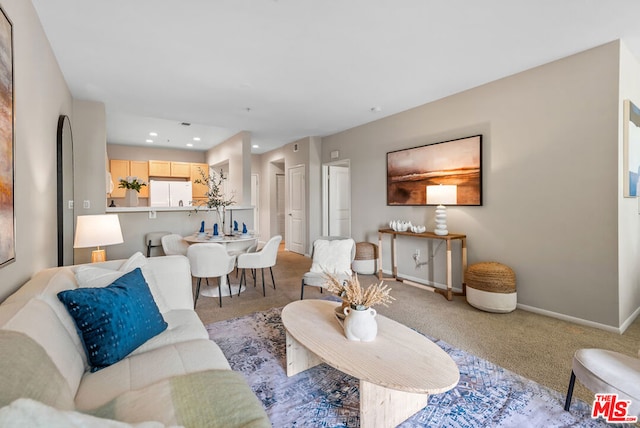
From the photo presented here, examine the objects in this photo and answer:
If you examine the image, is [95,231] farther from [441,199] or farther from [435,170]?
[435,170]

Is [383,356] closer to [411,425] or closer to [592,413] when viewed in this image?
[411,425]

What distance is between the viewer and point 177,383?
1.20m

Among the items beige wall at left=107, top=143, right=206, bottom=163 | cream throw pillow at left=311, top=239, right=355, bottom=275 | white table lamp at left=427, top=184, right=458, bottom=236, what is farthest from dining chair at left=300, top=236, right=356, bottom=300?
beige wall at left=107, top=143, right=206, bottom=163

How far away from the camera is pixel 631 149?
8.83ft

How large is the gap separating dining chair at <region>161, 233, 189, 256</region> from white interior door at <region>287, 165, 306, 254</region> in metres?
2.79

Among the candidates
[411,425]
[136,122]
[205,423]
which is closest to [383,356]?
[411,425]

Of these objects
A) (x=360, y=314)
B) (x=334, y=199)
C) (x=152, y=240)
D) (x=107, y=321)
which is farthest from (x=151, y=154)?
(x=360, y=314)

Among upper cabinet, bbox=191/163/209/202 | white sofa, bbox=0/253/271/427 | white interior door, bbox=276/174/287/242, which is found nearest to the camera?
white sofa, bbox=0/253/271/427

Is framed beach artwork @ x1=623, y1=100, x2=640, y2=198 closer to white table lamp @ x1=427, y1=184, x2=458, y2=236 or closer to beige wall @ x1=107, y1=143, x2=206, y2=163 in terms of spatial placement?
white table lamp @ x1=427, y1=184, x2=458, y2=236

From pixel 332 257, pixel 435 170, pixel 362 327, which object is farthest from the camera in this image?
pixel 435 170

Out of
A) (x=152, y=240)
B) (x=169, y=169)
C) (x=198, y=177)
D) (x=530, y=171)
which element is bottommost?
(x=152, y=240)

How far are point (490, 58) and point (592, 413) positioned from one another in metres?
2.86

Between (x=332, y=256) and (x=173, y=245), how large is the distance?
2187mm

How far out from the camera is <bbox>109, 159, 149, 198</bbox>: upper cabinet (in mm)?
6932
